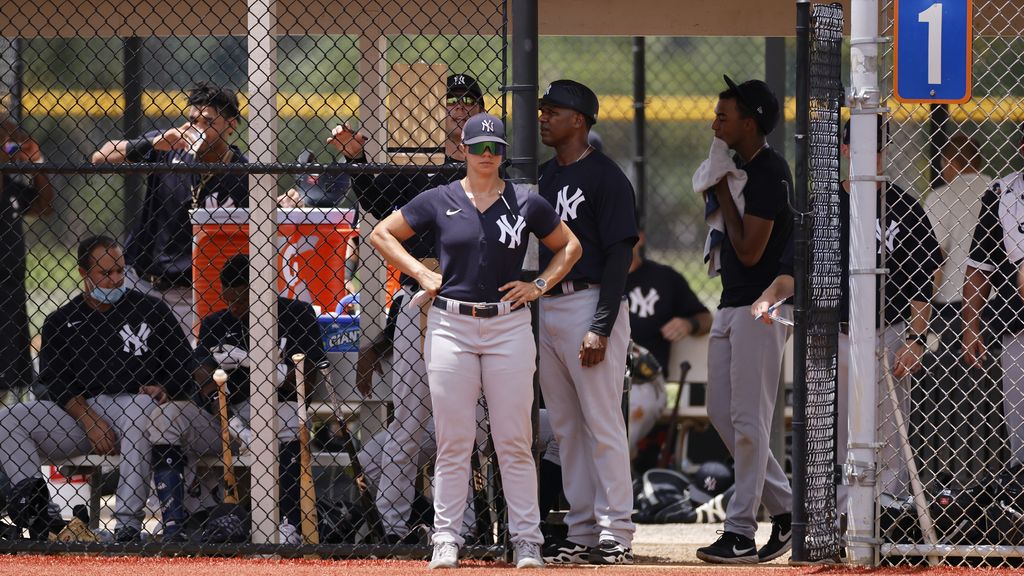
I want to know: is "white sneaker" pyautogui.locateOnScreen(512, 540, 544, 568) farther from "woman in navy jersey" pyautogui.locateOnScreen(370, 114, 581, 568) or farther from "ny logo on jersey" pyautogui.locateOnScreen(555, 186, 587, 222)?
"ny logo on jersey" pyautogui.locateOnScreen(555, 186, 587, 222)

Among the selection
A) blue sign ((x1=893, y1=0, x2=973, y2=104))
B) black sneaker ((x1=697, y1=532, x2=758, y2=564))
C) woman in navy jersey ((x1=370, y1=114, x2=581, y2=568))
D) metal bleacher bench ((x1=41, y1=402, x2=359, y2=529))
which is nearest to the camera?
blue sign ((x1=893, y1=0, x2=973, y2=104))

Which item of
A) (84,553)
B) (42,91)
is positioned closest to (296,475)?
(84,553)

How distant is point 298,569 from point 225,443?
997 millimetres

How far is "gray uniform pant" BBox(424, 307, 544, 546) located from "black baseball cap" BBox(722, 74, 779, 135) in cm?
162

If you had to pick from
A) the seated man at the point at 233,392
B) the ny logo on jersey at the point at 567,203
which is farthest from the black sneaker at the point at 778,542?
the seated man at the point at 233,392

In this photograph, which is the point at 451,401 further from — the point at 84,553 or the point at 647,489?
the point at 647,489

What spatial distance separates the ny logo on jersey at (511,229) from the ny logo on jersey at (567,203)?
1.32 feet

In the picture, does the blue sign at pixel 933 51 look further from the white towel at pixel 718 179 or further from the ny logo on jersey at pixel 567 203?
the ny logo on jersey at pixel 567 203

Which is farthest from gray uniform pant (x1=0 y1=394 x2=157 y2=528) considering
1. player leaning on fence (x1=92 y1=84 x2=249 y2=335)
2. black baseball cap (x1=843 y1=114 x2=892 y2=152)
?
black baseball cap (x1=843 y1=114 x2=892 y2=152)

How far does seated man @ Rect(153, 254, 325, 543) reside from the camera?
19.8 ft

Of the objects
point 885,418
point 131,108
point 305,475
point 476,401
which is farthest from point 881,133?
point 131,108

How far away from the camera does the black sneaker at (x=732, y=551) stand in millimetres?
5777

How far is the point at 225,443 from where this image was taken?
6004mm

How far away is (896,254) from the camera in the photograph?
19.1 feet
